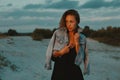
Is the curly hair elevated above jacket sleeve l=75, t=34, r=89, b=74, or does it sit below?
above

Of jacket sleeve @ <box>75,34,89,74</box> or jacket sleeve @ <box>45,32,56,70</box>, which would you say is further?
jacket sleeve @ <box>75,34,89,74</box>

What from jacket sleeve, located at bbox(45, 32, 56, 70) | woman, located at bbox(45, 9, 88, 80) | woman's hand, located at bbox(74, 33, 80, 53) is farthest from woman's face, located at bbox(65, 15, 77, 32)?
jacket sleeve, located at bbox(45, 32, 56, 70)

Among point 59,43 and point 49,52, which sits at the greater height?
point 59,43

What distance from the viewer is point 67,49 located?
527 centimetres

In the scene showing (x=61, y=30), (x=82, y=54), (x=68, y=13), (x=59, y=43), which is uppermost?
(x=68, y=13)

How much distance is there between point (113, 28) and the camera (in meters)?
68.9

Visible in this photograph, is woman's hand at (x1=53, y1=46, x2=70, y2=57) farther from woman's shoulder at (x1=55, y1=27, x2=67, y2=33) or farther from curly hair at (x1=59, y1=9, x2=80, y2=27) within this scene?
curly hair at (x1=59, y1=9, x2=80, y2=27)

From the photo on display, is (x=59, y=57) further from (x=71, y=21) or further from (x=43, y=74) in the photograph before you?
(x=43, y=74)

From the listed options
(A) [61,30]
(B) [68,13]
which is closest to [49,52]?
(A) [61,30]

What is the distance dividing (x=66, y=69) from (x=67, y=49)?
0.32 metres

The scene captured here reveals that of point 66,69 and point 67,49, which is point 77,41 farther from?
point 66,69

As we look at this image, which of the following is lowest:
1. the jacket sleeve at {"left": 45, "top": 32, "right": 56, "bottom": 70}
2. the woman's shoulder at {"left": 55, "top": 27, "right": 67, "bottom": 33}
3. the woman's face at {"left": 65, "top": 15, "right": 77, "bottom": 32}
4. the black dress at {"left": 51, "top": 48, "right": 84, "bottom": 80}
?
the black dress at {"left": 51, "top": 48, "right": 84, "bottom": 80}

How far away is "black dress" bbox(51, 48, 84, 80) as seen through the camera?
5387 millimetres

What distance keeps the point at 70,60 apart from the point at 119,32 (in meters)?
61.2
